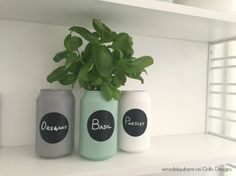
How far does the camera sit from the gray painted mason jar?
1.68ft

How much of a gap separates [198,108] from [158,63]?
0.84 feet

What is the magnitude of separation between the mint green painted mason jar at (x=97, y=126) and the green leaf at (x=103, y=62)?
59mm

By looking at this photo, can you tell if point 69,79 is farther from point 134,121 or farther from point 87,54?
point 134,121

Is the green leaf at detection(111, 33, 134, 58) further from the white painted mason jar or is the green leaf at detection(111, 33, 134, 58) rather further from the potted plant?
the white painted mason jar

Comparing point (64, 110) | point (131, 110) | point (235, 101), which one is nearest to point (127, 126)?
point (131, 110)

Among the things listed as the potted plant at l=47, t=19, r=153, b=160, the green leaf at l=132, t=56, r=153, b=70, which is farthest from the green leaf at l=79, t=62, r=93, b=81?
the green leaf at l=132, t=56, r=153, b=70

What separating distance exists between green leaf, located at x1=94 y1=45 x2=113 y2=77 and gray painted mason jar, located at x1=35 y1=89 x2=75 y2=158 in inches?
4.4

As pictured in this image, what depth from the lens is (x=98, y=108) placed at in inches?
20.4

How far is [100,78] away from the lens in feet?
1.74

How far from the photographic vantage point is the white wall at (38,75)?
631mm

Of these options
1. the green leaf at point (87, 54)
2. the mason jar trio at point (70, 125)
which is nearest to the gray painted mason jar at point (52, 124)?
the mason jar trio at point (70, 125)

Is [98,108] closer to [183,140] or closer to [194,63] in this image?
[183,140]

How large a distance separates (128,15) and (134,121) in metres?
0.27

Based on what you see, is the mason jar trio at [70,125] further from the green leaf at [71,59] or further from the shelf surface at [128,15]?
the shelf surface at [128,15]
